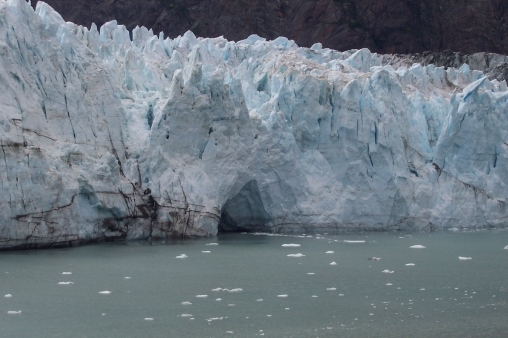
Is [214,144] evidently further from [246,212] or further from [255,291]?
[255,291]

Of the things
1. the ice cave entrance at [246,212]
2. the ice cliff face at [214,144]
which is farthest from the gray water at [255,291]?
the ice cave entrance at [246,212]

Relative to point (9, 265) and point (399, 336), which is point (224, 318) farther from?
point (9, 265)

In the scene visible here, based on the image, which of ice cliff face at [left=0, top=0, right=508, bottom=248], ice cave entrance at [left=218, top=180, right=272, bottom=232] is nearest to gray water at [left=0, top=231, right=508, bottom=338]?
ice cliff face at [left=0, top=0, right=508, bottom=248]

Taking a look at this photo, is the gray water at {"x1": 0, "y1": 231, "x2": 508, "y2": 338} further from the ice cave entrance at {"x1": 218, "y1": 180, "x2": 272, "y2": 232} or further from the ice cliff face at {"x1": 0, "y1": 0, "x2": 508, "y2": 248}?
the ice cave entrance at {"x1": 218, "y1": 180, "x2": 272, "y2": 232}

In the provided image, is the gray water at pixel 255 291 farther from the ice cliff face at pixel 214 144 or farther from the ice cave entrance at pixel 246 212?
the ice cave entrance at pixel 246 212

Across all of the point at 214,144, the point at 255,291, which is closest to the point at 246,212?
the point at 214,144

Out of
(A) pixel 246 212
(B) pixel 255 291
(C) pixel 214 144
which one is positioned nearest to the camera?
(B) pixel 255 291
